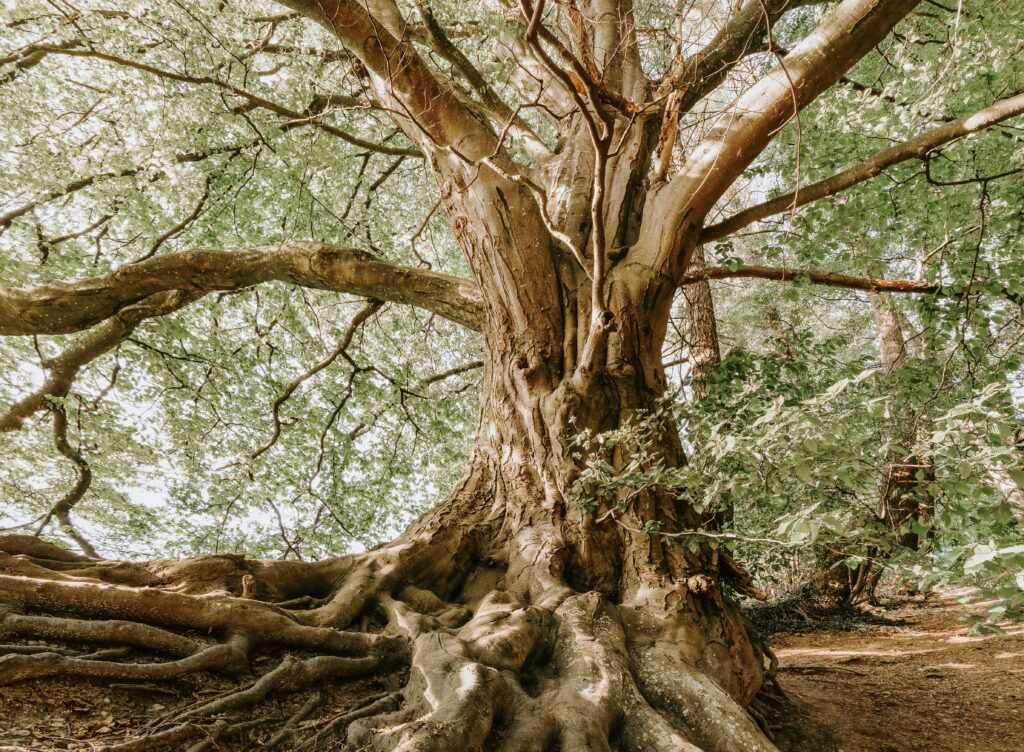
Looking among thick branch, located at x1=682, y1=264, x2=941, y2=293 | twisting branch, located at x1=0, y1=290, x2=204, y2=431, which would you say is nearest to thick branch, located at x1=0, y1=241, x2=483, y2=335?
twisting branch, located at x1=0, y1=290, x2=204, y2=431

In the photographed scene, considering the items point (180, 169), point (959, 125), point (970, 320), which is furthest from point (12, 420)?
A: point (970, 320)

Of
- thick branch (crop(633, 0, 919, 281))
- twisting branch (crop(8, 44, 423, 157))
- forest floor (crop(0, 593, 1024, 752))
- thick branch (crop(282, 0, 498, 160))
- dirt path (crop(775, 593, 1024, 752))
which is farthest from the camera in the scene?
twisting branch (crop(8, 44, 423, 157))

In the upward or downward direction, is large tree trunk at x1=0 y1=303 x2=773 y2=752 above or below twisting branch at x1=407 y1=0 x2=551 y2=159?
below

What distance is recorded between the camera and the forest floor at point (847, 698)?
6.04ft

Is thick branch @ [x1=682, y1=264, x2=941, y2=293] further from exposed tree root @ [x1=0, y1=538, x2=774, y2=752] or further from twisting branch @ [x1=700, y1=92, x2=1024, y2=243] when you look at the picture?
exposed tree root @ [x1=0, y1=538, x2=774, y2=752]

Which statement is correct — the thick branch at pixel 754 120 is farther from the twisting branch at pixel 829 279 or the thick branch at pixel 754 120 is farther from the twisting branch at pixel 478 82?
the twisting branch at pixel 478 82

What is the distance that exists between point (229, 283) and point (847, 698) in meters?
5.90

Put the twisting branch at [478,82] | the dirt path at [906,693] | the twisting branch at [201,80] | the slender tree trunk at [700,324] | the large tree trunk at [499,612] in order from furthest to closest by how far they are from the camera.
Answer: the slender tree trunk at [700,324]
the twisting branch at [478,82]
the twisting branch at [201,80]
the dirt path at [906,693]
the large tree trunk at [499,612]

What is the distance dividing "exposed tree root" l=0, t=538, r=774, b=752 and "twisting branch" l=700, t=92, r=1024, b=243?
251 centimetres

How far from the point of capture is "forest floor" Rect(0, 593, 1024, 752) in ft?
6.04

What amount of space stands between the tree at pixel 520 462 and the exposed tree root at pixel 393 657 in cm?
1

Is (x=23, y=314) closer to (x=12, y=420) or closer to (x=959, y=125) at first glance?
(x=12, y=420)

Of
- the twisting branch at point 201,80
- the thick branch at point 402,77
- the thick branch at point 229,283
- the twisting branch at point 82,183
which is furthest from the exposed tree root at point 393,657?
the twisting branch at point 82,183

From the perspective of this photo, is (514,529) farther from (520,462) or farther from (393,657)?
(393,657)
